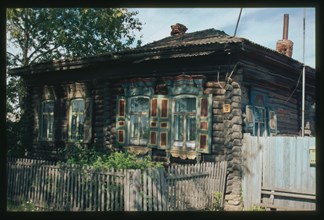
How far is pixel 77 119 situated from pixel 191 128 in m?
5.46

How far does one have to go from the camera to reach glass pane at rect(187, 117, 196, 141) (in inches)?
406

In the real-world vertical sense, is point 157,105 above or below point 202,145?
above

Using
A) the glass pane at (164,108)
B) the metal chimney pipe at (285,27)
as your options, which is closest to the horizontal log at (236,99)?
the glass pane at (164,108)

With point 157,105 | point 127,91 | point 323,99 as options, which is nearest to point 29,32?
point 127,91

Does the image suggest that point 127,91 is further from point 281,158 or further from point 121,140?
point 281,158

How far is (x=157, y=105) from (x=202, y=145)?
2.09m

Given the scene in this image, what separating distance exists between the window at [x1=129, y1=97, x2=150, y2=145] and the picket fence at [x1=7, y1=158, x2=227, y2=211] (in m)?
3.24

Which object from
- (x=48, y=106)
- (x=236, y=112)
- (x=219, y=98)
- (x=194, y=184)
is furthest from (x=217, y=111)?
(x=48, y=106)

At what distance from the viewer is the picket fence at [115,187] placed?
7211mm

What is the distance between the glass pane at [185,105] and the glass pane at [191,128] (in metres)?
0.30

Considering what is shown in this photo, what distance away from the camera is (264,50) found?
9773mm

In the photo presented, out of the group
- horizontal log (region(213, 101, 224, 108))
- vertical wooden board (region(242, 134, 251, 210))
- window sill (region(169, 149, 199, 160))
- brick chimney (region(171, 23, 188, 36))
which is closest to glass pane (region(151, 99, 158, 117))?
window sill (region(169, 149, 199, 160))

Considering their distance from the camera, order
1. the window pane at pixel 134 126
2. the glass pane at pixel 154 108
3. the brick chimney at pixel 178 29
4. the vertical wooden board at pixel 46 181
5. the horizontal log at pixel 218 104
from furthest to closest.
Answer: the brick chimney at pixel 178 29, the window pane at pixel 134 126, the glass pane at pixel 154 108, the horizontal log at pixel 218 104, the vertical wooden board at pixel 46 181

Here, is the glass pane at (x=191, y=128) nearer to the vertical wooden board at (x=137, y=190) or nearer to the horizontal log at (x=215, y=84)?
the horizontal log at (x=215, y=84)
